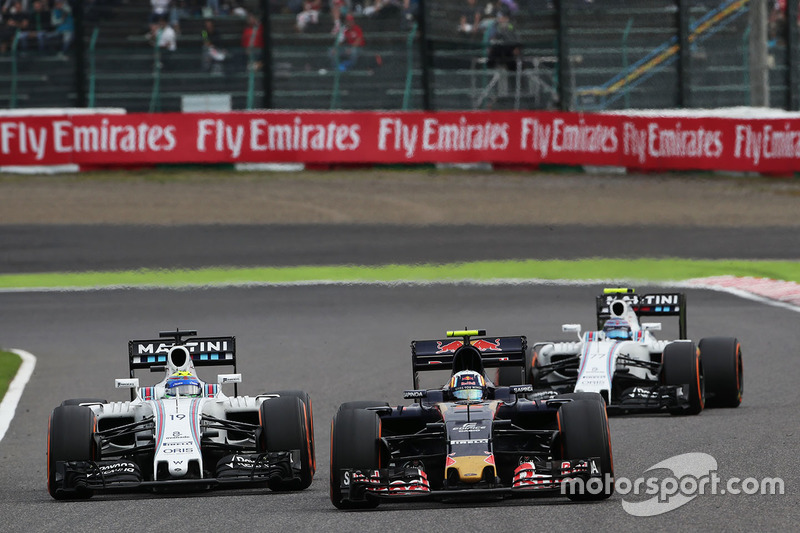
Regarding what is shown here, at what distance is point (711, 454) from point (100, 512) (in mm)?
4293

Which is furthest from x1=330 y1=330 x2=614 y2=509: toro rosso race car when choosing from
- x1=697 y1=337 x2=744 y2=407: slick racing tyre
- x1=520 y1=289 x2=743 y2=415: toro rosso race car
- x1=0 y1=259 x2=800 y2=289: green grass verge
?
x1=0 y1=259 x2=800 y2=289: green grass verge

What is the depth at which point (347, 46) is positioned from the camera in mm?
36438

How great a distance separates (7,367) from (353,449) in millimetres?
9424

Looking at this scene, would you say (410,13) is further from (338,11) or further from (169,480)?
(169,480)

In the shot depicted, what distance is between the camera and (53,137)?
35062 millimetres

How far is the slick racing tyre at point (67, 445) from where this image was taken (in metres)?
10.4

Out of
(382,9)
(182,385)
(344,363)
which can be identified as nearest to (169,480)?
(182,385)

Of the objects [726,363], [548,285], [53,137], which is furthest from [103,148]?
[726,363]

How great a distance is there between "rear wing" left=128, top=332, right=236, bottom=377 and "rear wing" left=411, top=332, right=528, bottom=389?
148cm

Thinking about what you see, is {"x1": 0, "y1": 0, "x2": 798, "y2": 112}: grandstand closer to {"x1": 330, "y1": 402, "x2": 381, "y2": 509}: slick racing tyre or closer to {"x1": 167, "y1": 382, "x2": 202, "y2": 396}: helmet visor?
{"x1": 167, "y1": 382, "x2": 202, "y2": 396}: helmet visor

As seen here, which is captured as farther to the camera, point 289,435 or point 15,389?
point 15,389

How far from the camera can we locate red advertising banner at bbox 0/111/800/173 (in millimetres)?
35156

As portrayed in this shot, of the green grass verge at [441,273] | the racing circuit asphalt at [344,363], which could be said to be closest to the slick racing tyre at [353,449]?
the racing circuit asphalt at [344,363]

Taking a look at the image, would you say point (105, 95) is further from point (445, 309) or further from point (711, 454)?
point (711, 454)
